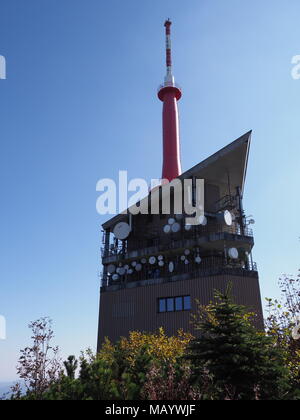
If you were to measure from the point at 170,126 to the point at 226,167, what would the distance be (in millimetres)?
13788

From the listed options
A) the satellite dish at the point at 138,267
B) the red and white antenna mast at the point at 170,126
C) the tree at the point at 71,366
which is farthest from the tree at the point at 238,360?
the red and white antenna mast at the point at 170,126

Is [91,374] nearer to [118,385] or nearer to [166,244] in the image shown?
[118,385]

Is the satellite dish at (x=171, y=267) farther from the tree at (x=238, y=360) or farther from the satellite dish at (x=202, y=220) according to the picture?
the tree at (x=238, y=360)

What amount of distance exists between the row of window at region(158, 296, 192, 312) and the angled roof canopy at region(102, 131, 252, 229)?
1024cm

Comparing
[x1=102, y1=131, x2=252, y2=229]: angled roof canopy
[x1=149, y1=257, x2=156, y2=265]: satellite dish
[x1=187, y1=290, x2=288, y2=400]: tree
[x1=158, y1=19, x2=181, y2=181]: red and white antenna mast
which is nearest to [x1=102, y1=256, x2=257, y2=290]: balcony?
[x1=149, y1=257, x2=156, y2=265]: satellite dish

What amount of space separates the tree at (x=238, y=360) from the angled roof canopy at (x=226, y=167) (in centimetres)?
2085

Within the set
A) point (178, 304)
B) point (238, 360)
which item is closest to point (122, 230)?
point (178, 304)

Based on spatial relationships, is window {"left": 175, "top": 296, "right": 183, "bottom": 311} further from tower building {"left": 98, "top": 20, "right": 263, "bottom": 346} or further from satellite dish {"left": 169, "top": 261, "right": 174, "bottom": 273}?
satellite dish {"left": 169, "top": 261, "right": 174, "bottom": 273}

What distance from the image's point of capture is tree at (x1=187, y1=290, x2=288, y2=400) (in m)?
8.59

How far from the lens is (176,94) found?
44688 mm

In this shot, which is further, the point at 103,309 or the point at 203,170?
the point at 103,309

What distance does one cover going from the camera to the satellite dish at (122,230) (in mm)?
34938

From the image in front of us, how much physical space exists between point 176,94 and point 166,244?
2284 centimetres
